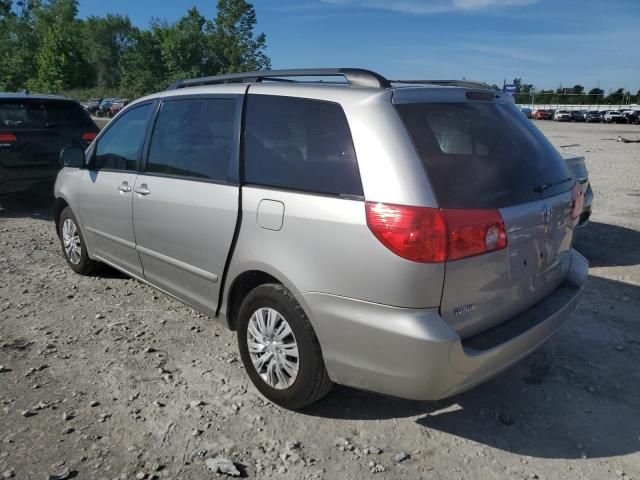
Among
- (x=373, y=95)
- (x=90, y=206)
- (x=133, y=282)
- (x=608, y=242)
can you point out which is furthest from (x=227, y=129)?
(x=608, y=242)

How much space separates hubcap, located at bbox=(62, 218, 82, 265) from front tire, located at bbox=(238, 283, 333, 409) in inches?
109

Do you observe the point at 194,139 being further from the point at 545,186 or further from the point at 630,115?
the point at 630,115

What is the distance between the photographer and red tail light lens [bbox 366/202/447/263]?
Answer: 232cm

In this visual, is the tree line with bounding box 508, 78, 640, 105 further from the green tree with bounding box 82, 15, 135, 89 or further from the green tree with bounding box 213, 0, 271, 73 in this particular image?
the green tree with bounding box 82, 15, 135, 89

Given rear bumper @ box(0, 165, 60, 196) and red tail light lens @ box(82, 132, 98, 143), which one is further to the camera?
red tail light lens @ box(82, 132, 98, 143)

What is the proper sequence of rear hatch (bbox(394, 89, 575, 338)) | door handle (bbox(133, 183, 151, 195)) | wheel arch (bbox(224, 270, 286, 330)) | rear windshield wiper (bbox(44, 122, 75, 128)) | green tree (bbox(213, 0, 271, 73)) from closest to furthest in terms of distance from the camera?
rear hatch (bbox(394, 89, 575, 338)) → wheel arch (bbox(224, 270, 286, 330)) → door handle (bbox(133, 183, 151, 195)) → rear windshield wiper (bbox(44, 122, 75, 128)) → green tree (bbox(213, 0, 271, 73))

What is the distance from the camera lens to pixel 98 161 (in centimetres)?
461

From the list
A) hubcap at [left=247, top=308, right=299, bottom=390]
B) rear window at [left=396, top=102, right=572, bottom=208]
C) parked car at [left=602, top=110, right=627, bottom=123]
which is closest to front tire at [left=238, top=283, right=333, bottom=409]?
hubcap at [left=247, top=308, right=299, bottom=390]

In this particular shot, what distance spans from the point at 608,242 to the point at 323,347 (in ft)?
17.3

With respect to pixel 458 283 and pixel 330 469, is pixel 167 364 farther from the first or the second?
pixel 458 283

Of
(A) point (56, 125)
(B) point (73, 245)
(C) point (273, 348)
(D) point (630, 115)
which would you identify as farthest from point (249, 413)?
(D) point (630, 115)

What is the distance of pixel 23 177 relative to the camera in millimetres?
7508

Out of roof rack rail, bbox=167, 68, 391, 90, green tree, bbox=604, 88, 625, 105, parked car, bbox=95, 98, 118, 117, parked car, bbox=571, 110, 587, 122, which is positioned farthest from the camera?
green tree, bbox=604, 88, 625, 105

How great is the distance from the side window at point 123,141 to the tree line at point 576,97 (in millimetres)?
75424
